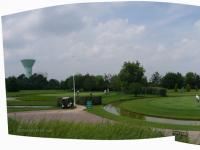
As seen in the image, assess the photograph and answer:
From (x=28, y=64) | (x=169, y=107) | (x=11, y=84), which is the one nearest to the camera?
(x=169, y=107)

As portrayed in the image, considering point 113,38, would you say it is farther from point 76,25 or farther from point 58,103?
point 58,103

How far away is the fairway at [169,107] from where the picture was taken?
1345 cm

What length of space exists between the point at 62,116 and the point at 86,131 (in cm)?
88

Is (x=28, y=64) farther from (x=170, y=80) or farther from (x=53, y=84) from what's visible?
(x=170, y=80)

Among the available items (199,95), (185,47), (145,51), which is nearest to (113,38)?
(145,51)

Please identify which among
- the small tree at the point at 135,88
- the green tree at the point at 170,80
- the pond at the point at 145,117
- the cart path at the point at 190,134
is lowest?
the cart path at the point at 190,134

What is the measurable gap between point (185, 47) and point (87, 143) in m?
3.72

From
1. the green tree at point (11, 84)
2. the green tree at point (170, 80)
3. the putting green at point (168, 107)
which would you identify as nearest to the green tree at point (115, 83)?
the putting green at point (168, 107)

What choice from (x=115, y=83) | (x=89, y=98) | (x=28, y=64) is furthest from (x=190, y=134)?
(x=28, y=64)

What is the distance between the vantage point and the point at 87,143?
44.0ft

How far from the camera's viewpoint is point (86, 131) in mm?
13562

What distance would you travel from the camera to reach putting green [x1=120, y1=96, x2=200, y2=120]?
1345 centimetres

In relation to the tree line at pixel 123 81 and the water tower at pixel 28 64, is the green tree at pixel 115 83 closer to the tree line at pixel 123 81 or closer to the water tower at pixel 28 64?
the tree line at pixel 123 81

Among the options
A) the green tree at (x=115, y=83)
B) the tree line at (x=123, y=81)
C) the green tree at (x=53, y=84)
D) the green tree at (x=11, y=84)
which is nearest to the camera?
the tree line at (x=123, y=81)
